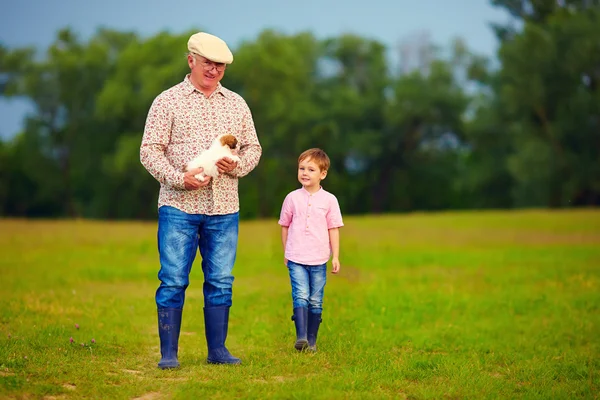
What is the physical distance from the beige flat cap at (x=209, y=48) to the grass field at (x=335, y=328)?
2.70m

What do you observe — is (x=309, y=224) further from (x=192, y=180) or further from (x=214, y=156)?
(x=192, y=180)

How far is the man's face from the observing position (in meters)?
7.32

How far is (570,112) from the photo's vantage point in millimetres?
47938

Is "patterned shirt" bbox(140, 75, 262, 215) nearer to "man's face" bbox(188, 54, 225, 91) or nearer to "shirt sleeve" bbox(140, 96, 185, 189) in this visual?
"shirt sleeve" bbox(140, 96, 185, 189)

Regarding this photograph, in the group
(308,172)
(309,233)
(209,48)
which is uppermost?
(209,48)

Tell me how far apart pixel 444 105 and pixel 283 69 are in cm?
1324

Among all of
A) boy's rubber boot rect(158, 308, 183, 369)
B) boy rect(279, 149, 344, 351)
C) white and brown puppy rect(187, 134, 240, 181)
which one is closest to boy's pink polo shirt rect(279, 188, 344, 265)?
boy rect(279, 149, 344, 351)

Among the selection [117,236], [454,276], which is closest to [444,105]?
[117,236]

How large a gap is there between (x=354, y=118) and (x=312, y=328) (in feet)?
173

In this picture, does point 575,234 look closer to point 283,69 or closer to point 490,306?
point 490,306

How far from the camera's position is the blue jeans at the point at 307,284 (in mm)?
A: 8008

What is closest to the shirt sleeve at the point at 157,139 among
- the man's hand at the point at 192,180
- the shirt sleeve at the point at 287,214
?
the man's hand at the point at 192,180

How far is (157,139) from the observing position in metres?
7.33

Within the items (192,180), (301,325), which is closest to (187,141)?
(192,180)
